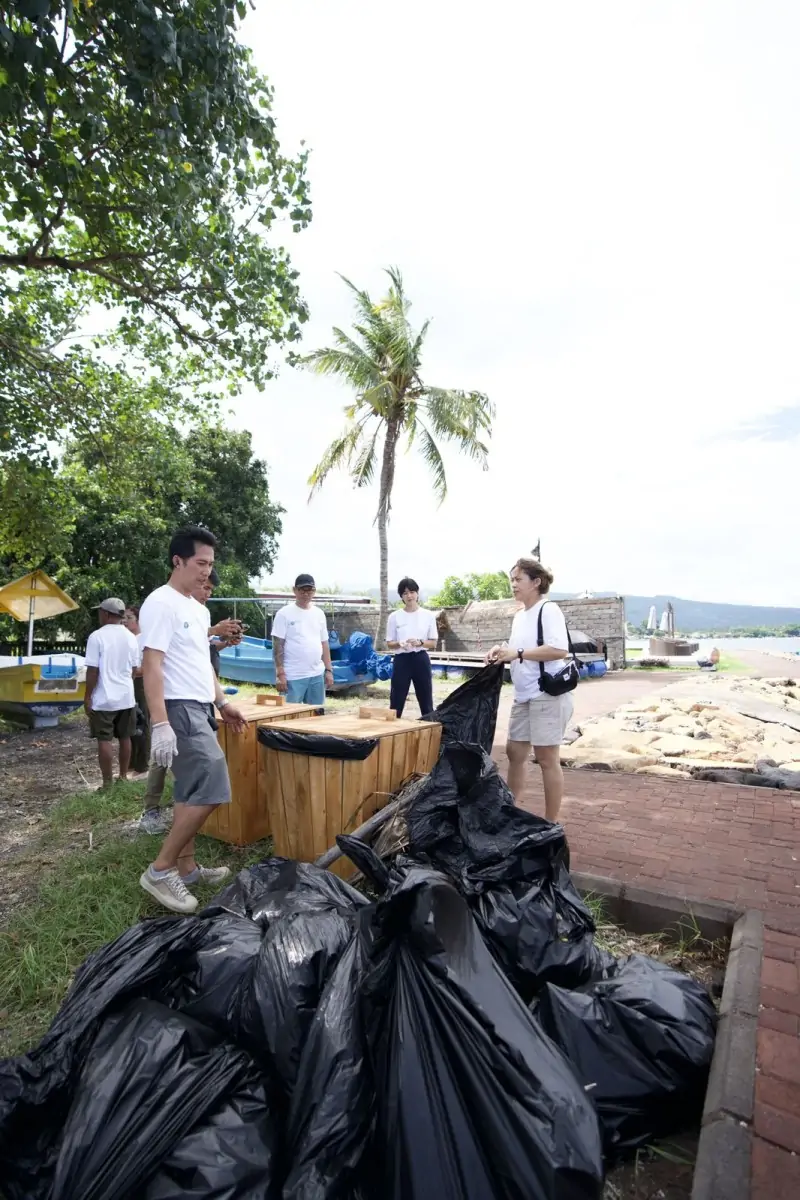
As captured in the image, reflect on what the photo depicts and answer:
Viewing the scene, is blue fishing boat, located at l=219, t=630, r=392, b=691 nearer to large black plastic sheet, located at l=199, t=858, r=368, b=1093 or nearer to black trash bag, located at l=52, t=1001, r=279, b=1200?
large black plastic sheet, located at l=199, t=858, r=368, b=1093

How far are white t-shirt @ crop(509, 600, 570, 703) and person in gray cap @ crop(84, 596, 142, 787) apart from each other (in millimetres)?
3269

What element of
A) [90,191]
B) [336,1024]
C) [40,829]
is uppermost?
[90,191]

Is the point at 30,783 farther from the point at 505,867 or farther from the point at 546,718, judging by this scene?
the point at 505,867

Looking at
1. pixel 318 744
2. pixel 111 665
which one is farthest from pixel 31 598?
pixel 318 744

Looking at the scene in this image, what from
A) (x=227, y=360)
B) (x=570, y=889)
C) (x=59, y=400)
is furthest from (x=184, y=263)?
(x=570, y=889)

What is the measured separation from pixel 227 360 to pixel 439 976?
779 centimetres

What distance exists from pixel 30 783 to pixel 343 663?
6.93 metres

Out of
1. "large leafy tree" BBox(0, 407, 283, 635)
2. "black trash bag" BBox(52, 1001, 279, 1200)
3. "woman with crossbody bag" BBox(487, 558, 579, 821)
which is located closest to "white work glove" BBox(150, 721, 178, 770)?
"black trash bag" BBox(52, 1001, 279, 1200)

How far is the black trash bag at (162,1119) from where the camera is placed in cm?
130

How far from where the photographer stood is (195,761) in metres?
3.04

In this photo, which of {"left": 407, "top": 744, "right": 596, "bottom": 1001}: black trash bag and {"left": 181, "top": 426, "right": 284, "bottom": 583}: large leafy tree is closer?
{"left": 407, "top": 744, "right": 596, "bottom": 1001}: black trash bag

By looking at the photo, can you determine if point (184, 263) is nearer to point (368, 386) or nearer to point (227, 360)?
point (227, 360)

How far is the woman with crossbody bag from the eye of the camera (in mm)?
3723

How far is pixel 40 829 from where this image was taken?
468 centimetres
